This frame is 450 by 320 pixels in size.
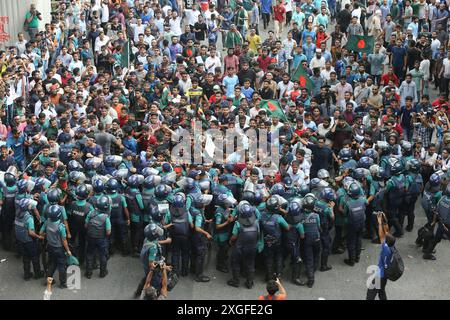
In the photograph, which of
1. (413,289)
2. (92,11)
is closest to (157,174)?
(413,289)

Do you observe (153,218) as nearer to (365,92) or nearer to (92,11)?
(365,92)

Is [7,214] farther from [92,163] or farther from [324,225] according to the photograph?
[324,225]

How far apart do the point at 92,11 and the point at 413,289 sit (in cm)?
1401

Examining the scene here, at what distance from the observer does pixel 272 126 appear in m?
16.2

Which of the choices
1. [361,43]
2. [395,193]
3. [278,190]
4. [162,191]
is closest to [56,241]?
[162,191]

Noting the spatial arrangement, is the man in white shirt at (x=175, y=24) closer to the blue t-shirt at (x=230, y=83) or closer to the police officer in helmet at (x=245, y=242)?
the blue t-shirt at (x=230, y=83)

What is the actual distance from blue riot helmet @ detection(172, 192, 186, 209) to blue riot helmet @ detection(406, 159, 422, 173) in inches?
171

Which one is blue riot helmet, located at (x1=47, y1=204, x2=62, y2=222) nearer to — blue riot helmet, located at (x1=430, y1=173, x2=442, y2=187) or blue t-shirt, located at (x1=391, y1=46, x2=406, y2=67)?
blue riot helmet, located at (x1=430, y1=173, x2=442, y2=187)

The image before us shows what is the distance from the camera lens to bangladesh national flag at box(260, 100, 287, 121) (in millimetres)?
16672

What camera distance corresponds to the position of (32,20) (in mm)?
22516

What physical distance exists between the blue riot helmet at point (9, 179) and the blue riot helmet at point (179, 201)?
2.99 metres

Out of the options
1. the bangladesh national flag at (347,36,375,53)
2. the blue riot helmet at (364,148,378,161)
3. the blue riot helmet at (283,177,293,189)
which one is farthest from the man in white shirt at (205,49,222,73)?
the blue riot helmet at (283,177,293,189)

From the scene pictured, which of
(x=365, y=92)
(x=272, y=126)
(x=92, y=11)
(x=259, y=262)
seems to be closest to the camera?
(x=259, y=262)

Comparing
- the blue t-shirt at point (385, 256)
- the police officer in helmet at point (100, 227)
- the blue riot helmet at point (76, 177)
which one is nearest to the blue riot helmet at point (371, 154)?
the blue t-shirt at point (385, 256)
